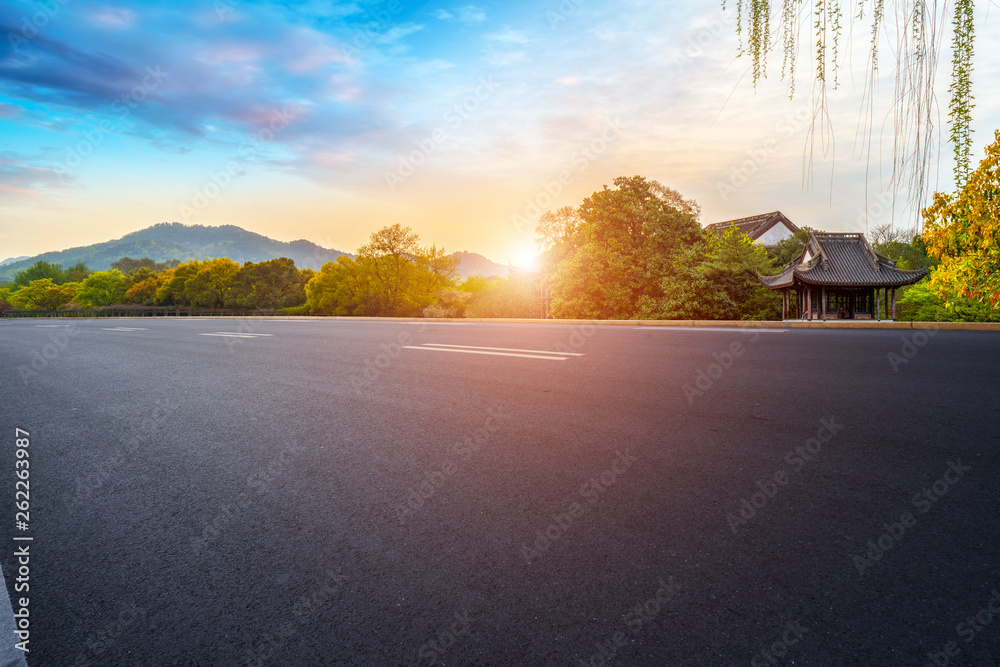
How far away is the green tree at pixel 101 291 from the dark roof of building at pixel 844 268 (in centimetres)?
11334

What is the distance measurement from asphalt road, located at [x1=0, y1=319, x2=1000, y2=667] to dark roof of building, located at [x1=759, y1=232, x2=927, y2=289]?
79.2 feet

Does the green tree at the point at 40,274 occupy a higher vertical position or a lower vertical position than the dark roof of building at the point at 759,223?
higher

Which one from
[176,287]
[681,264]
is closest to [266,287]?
[176,287]

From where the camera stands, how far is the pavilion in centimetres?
2641

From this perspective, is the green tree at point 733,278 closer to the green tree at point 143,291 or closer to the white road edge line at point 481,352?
the white road edge line at point 481,352

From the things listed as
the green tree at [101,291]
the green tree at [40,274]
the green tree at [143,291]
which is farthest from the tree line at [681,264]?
the green tree at [40,274]

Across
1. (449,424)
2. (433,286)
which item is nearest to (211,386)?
(449,424)

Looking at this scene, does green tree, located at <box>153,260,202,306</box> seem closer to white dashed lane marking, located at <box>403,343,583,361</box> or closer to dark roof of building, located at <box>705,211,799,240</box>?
dark roof of building, located at <box>705,211,799,240</box>

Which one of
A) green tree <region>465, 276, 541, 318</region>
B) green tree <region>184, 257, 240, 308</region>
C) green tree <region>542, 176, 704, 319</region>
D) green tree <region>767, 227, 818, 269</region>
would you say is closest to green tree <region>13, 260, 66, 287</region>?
green tree <region>184, 257, 240, 308</region>

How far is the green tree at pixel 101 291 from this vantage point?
97.0 metres

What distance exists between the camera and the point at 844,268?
2728 cm

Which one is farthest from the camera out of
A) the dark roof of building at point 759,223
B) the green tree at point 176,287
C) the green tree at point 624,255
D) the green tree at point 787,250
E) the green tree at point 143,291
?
the green tree at point 143,291

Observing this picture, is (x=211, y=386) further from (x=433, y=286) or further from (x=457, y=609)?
(x=433, y=286)

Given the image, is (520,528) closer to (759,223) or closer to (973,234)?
(973,234)
